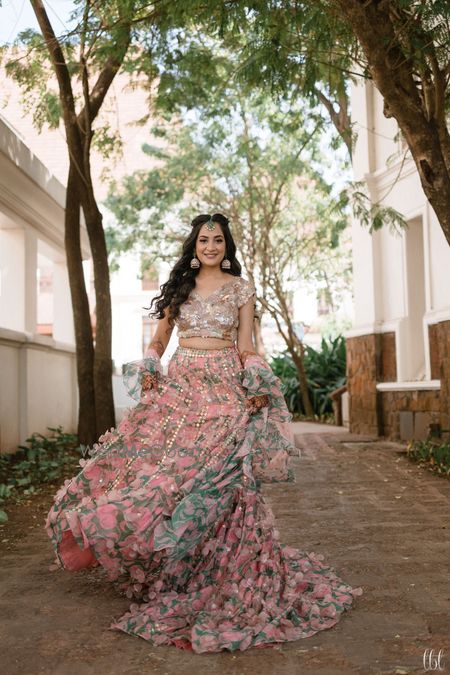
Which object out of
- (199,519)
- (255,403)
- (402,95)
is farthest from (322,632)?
(402,95)

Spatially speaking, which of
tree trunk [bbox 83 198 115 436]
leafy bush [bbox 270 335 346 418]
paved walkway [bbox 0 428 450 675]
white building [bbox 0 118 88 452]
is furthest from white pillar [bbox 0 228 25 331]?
leafy bush [bbox 270 335 346 418]

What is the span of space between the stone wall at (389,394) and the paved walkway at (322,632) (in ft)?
9.37

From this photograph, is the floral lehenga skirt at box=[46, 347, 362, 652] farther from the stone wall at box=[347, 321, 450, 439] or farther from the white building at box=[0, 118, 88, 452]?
the stone wall at box=[347, 321, 450, 439]

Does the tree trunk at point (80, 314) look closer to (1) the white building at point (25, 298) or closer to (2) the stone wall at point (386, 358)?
(1) the white building at point (25, 298)

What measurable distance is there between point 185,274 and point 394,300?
7.85 m

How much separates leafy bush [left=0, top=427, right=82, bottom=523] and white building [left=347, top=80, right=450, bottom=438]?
4.32 m

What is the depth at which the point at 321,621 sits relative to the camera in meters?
3.30

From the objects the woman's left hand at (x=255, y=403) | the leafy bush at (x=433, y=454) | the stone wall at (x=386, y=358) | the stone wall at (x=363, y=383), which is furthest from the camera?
the stone wall at (x=363, y=383)

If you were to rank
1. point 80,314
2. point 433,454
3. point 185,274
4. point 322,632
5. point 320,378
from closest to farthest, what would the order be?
point 322,632 → point 185,274 → point 433,454 → point 80,314 → point 320,378

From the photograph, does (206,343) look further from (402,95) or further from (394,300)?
(394,300)

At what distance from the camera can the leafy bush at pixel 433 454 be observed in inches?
320

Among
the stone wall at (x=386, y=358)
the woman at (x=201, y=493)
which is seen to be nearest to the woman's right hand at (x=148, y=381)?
the woman at (x=201, y=493)

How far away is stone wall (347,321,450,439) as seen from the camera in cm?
934

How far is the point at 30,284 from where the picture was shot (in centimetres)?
1041
